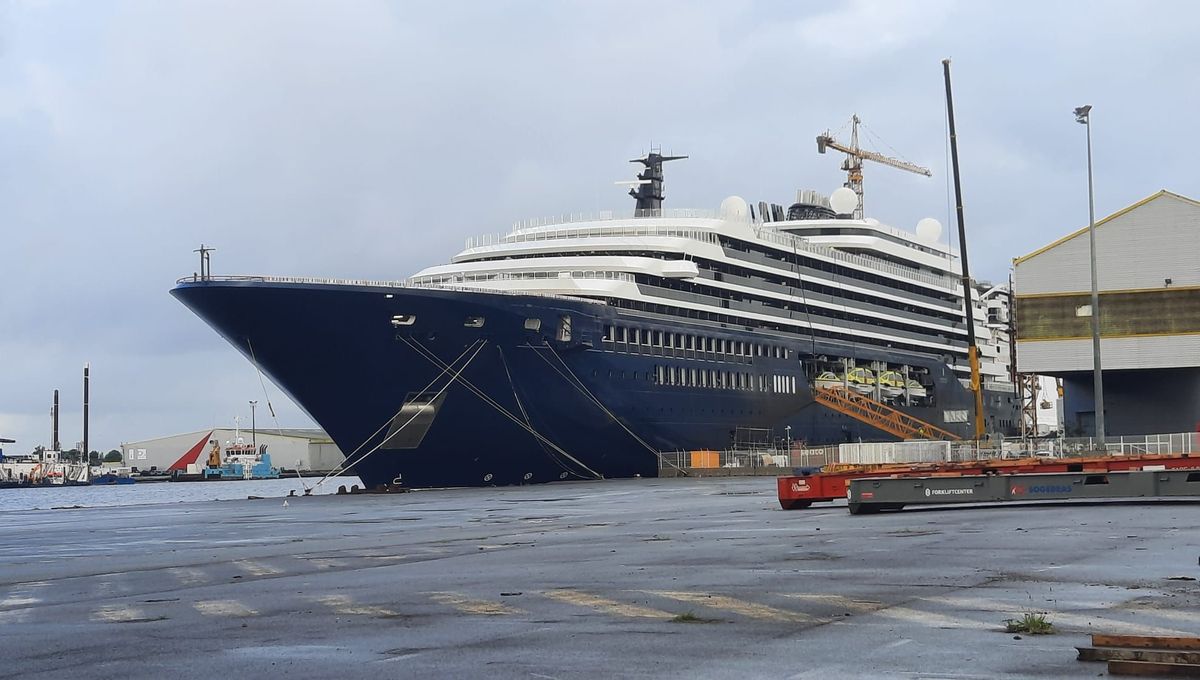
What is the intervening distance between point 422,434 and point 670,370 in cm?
1234

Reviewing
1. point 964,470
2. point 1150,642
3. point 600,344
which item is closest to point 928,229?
point 600,344

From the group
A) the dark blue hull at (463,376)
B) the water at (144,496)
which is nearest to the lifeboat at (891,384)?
the dark blue hull at (463,376)

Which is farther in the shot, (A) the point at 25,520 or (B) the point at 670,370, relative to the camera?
(B) the point at 670,370

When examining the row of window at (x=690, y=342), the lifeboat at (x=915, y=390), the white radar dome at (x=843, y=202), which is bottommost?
the lifeboat at (x=915, y=390)

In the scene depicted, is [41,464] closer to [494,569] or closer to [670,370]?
[670,370]

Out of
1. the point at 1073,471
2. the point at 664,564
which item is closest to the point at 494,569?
the point at 664,564

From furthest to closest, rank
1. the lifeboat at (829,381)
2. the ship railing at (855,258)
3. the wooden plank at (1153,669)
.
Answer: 1. the ship railing at (855,258)
2. the lifeboat at (829,381)
3. the wooden plank at (1153,669)

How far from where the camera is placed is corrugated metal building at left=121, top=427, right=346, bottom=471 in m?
138

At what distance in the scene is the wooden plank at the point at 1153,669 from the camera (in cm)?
699

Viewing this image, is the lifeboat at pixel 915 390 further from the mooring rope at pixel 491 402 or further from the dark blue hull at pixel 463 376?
the mooring rope at pixel 491 402

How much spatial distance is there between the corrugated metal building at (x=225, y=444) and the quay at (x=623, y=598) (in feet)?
384

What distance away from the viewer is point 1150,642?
7.39m

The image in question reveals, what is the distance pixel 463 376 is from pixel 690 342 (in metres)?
13.3

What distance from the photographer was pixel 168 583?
47.7ft
